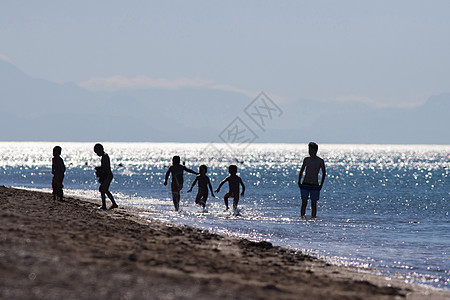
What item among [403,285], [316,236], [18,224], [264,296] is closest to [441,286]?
[403,285]

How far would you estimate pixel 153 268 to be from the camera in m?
8.06

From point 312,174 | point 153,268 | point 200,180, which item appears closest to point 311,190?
point 312,174

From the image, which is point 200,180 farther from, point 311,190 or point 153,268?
point 153,268

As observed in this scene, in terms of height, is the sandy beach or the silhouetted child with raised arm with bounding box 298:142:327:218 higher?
the silhouetted child with raised arm with bounding box 298:142:327:218

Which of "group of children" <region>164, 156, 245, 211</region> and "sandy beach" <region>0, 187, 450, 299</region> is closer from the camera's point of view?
"sandy beach" <region>0, 187, 450, 299</region>

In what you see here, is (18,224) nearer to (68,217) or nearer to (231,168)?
(68,217)

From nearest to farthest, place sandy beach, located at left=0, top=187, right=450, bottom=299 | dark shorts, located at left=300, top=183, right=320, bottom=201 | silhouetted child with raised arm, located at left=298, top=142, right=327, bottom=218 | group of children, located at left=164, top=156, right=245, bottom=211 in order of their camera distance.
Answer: sandy beach, located at left=0, top=187, right=450, bottom=299 → silhouetted child with raised arm, located at left=298, top=142, right=327, bottom=218 → dark shorts, located at left=300, top=183, right=320, bottom=201 → group of children, located at left=164, top=156, right=245, bottom=211

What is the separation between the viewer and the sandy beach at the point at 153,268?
22.0ft

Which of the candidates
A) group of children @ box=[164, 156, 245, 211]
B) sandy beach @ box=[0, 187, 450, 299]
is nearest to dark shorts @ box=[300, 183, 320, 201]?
group of children @ box=[164, 156, 245, 211]

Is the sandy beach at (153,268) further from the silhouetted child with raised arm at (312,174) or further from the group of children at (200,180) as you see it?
the group of children at (200,180)

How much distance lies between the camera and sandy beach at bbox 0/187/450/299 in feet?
22.0

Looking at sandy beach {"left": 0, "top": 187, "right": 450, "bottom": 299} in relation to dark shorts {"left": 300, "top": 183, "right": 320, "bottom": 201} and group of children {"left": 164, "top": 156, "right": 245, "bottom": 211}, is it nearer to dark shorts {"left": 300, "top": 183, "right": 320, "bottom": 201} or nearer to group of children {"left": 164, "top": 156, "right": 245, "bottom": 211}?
dark shorts {"left": 300, "top": 183, "right": 320, "bottom": 201}

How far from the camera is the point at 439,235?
57.0ft

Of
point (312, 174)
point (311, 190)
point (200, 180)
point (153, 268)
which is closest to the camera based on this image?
point (153, 268)
